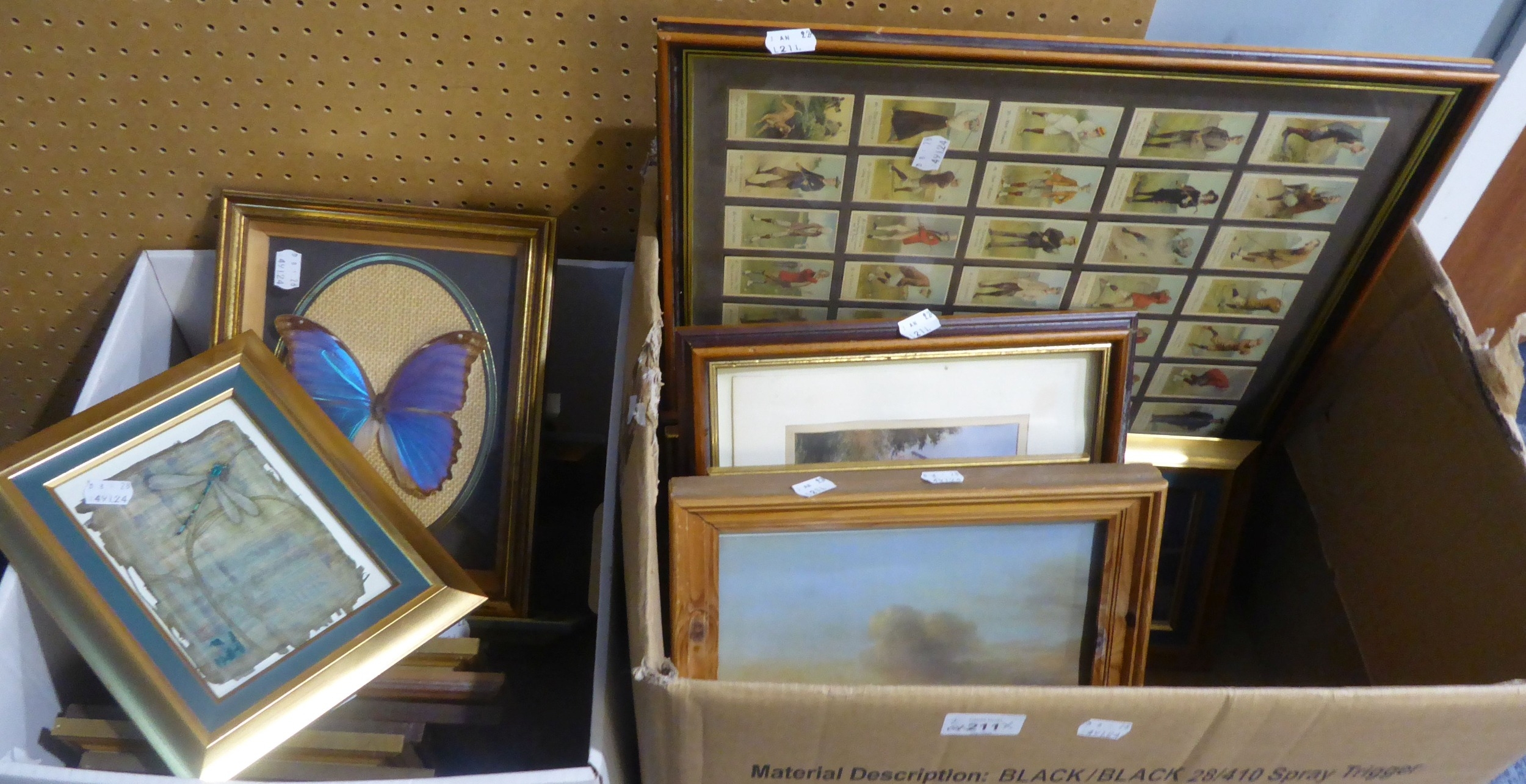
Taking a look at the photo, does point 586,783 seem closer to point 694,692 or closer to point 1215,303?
point 694,692

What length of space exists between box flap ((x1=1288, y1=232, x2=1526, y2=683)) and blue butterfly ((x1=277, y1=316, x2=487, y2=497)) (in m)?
1.03

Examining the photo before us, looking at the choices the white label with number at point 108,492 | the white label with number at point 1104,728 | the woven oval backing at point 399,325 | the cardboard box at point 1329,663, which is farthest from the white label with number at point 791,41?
the white label with number at point 108,492

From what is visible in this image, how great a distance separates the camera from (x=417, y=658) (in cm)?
92

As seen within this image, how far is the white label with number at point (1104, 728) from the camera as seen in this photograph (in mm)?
706

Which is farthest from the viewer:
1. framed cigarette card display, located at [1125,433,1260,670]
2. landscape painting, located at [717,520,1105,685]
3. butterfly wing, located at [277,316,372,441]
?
framed cigarette card display, located at [1125,433,1260,670]

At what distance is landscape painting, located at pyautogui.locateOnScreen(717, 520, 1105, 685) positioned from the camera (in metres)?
0.90

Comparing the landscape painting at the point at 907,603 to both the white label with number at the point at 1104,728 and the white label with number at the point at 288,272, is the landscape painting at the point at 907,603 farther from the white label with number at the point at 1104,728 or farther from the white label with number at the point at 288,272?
the white label with number at the point at 288,272

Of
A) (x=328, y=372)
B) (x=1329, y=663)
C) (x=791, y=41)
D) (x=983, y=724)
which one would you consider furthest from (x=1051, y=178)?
(x=328, y=372)

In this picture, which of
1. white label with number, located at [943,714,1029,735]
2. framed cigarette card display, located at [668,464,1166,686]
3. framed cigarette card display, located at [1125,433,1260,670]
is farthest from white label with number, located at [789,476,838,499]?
framed cigarette card display, located at [1125,433,1260,670]

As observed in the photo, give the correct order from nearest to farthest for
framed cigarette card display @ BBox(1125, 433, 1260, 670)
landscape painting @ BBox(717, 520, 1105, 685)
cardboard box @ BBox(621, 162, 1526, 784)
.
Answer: cardboard box @ BBox(621, 162, 1526, 784) < landscape painting @ BBox(717, 520, 1105, 685) < framed cigarette card display @ BBox(1125, 433, 1260, 670)

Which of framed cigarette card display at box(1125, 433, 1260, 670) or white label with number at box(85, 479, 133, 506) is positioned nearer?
white label with number at box(85, 479, 133, 506)

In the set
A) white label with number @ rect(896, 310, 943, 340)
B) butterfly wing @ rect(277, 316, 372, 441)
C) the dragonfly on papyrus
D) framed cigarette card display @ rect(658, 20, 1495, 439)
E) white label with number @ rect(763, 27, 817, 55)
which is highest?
white label with number @ rect(763, 27, 817, 55)

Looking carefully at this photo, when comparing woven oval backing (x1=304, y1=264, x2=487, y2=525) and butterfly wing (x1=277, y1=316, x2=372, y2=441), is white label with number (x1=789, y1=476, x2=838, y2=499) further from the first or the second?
butterfly wing (x1=277, y1=316, x2=372, y2=441)

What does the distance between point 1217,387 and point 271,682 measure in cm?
107
